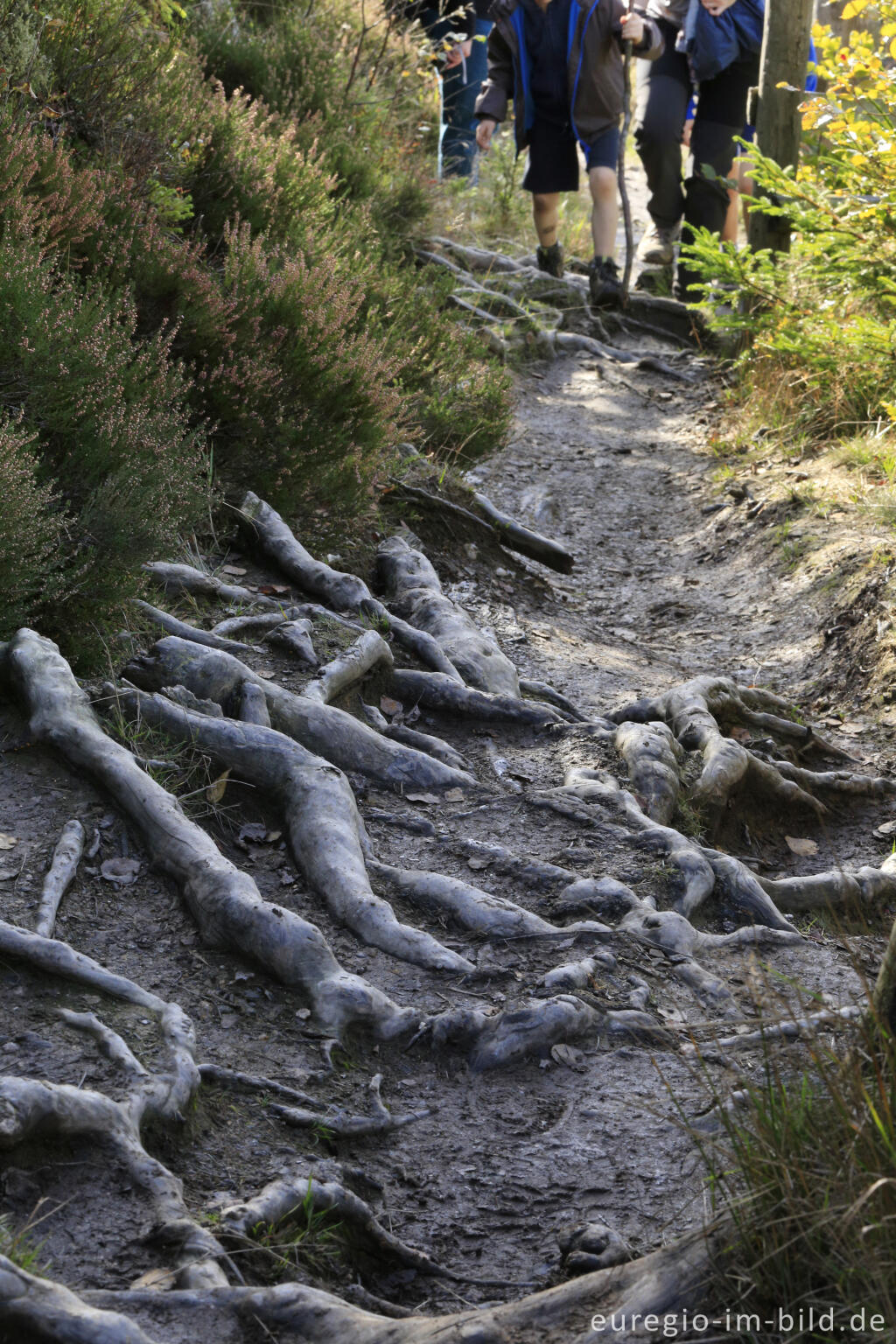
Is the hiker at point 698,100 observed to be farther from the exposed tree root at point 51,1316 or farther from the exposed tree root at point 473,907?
the exposed tree root at point 51,1316

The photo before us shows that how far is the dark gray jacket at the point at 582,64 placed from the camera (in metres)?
9.88

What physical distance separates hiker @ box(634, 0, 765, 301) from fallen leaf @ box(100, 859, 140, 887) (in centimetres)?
831

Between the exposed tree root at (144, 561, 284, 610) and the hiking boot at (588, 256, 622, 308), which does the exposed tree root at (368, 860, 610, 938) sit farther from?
the hiking boot at (588, 256, 622, 308)

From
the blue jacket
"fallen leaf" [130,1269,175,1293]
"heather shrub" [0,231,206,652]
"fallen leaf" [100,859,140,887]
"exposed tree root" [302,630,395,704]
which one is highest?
the blue jacket

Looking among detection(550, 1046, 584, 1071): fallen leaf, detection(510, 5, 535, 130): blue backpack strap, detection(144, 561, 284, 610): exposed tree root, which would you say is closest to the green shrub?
detection(550, 1046, 584, 1071): fallen leaf

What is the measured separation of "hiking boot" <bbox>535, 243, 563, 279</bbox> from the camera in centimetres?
1155

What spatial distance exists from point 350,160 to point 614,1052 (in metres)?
8.53

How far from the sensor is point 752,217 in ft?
30.9

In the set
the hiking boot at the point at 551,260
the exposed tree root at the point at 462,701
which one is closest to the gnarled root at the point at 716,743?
the exposed tree root at the point at 462,701

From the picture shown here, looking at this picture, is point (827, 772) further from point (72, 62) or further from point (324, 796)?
point (72, 62)

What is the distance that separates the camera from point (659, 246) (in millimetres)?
11992

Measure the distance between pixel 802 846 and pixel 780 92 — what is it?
6.86m

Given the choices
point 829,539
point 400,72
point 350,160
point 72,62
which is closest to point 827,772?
point 829,539

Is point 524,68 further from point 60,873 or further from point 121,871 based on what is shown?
point 60,873
